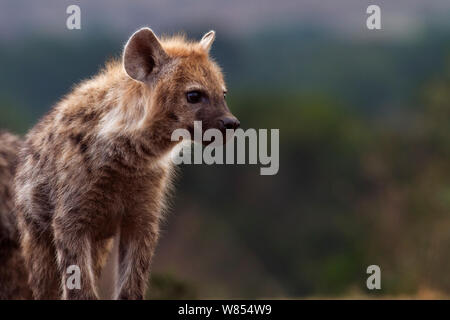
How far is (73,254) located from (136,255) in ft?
1.51

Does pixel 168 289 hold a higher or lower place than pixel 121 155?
lower

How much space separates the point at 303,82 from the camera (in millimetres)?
64312

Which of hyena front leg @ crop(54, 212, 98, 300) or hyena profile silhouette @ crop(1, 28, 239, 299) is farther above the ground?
hyena profile silhouette @ crop(1, 28, 239, 299)

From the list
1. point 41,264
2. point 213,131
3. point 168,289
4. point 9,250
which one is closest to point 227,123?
point 213,131

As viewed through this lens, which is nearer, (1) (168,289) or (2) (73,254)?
(2) (73,254)

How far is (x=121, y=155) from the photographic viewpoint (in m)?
6.53

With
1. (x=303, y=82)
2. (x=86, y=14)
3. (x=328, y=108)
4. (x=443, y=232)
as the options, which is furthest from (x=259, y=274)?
(x=86, y=14)

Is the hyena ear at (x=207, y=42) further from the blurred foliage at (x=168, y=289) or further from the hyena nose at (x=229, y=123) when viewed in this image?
the blurred foliage at (x=168, y=289)

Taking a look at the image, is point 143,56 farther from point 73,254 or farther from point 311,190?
point 311,190

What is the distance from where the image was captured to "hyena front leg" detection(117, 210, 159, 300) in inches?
267

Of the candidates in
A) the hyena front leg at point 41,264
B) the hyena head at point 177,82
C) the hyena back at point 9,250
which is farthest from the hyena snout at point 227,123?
the hyena back at point 9,250

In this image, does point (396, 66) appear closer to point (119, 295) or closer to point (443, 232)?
point (443, 232)

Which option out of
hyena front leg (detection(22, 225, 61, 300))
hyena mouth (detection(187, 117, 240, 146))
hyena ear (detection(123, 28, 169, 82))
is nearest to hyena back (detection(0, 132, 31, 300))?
hyena front leg (detection(22, 225, 61, 300))

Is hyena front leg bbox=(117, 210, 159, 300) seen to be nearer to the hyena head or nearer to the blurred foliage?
the hyena head
